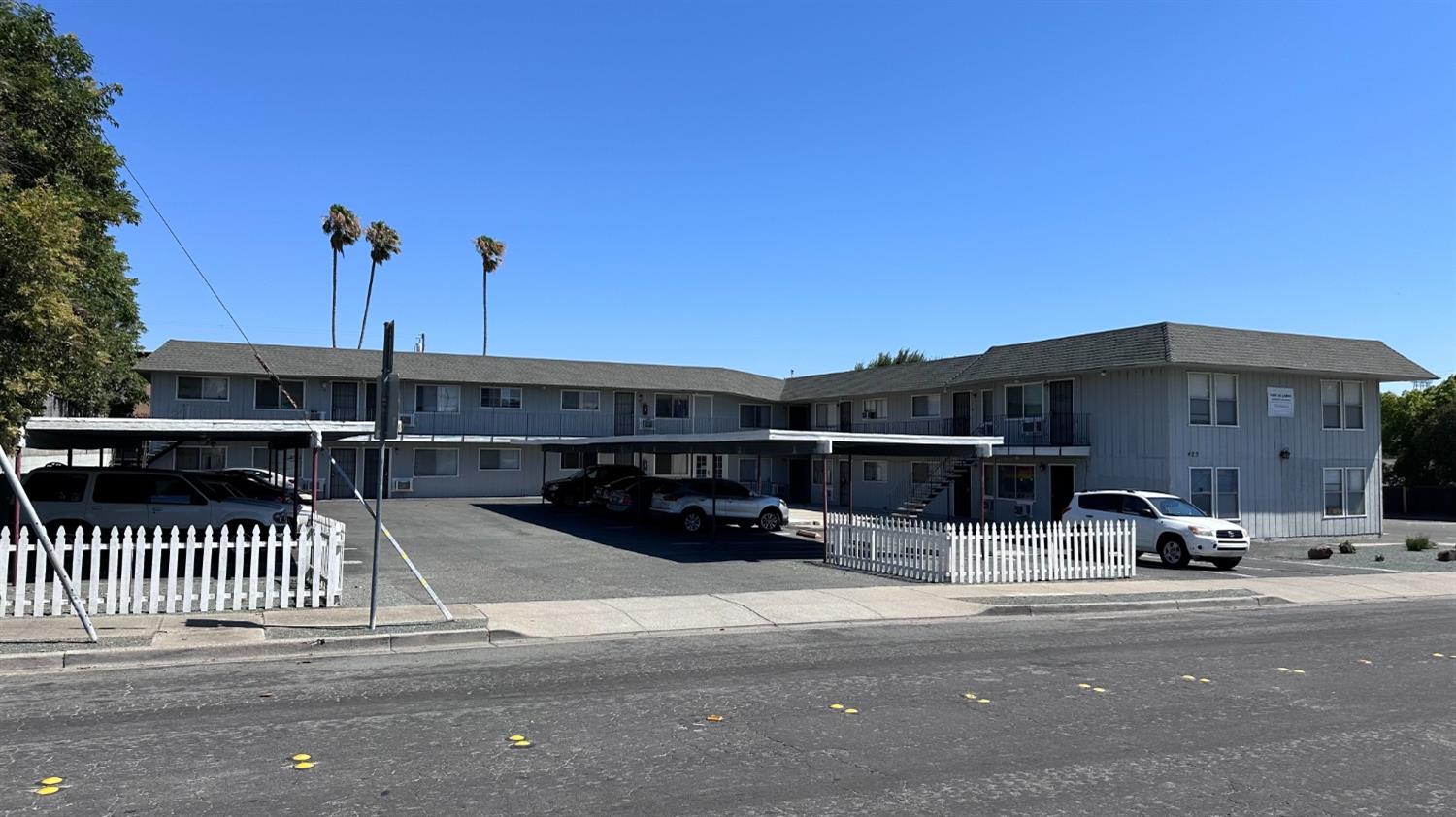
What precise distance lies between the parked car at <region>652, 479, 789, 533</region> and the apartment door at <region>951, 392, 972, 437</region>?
11.5m

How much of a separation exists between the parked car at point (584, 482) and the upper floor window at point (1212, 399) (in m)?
17.0

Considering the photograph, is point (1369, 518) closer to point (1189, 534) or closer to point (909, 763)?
point (1189, 534)

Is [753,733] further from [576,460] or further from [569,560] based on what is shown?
[576,460]

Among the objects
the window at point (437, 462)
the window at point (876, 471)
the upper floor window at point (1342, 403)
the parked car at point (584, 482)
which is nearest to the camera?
the upper floor window at point (1342, 403)

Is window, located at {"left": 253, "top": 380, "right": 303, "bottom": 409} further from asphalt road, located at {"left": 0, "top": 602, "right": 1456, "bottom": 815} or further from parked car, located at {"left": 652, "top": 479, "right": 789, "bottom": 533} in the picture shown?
asphalt road, located at {"left": 0, "top": 602, "right": 1456, "bottom": 815}

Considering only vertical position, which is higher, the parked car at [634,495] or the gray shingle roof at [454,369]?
the gray shingle roof at [454,369]

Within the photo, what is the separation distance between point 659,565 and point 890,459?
22310mm

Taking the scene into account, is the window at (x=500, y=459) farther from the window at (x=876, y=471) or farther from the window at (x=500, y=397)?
the window at (x=876, y=471)

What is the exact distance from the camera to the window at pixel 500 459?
42.3 m

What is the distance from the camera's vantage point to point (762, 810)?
547 centimetres

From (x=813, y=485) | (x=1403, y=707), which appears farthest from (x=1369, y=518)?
(x=1403, y=707)

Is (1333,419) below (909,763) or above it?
above

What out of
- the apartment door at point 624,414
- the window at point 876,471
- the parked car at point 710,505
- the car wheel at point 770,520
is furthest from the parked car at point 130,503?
the apartment door at point 624,414

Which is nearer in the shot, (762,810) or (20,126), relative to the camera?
(762,810)
